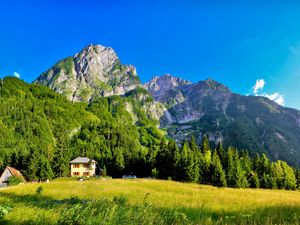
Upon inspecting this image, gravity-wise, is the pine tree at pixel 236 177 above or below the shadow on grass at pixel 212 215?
above

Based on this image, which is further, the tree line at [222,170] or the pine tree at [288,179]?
the pine tree at [288,179]

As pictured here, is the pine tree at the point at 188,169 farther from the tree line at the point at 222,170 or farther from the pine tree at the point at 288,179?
the pine tree at the point at 288,179

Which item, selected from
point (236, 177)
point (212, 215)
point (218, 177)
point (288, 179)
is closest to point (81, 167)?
point (218, 177)

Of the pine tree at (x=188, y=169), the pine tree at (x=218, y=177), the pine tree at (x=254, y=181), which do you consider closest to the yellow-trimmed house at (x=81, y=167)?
the pine tree at (x=188, y=169)

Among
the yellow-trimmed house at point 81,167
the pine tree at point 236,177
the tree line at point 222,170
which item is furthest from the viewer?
the yellow-trimmed house at point 81,167

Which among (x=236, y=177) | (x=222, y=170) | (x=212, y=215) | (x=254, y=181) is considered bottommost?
(x=212, y=215)

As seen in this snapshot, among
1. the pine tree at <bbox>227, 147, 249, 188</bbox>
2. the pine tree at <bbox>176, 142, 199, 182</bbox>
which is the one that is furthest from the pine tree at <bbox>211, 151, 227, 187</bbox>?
the pine tree at <bbox>176, 142, 199, 182</bbox>

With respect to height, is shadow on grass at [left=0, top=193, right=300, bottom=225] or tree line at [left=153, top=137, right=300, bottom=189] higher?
tree line at [left=153, top=137, right=300, bottom=189]

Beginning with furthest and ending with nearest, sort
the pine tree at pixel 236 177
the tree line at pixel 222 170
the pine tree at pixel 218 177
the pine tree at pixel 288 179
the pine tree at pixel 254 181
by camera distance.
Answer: the pine tree at pixel 288 179 < the pine tree at pixel 254 181 < the tree line at pixel 222 170 < the pine tree at pixel 236 177 < the pine tree at pixel 218 177

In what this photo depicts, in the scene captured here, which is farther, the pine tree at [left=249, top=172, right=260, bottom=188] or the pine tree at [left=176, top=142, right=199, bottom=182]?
the pine tree at [left=249, top=172, right=260, bottom=188]

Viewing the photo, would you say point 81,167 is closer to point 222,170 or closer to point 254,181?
point 222,170

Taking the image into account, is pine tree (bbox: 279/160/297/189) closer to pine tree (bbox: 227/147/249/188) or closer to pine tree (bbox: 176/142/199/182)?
pine tree (bbox: 227/147/249/188)

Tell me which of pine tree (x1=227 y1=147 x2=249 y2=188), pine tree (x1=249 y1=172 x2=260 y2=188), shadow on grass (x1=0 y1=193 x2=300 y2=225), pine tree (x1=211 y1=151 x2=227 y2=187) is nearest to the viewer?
shadow on grass (x1=0 y1=193 x2=300 y2=225)

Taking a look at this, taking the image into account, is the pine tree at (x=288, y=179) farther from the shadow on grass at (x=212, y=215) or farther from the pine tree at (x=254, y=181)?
the shadow on grass at (x=212, y=215)
